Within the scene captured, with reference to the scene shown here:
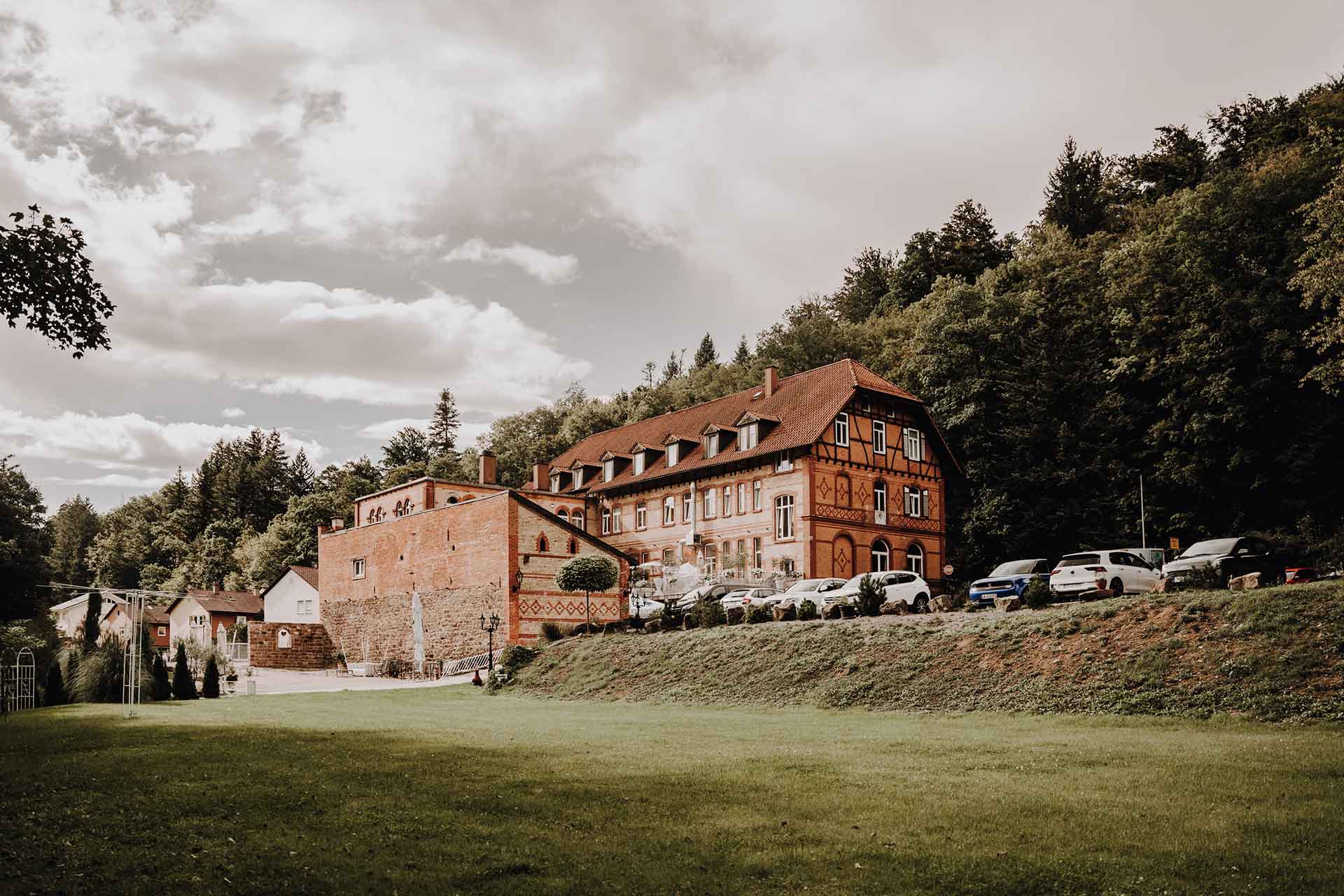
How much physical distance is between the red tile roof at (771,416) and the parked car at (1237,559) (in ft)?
54.2

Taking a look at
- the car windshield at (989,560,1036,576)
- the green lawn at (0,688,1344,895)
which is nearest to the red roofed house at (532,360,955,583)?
the car windshield at (989,560,1036,576)

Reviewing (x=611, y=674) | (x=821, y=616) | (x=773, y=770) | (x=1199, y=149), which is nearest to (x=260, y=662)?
(x=611, y=674)

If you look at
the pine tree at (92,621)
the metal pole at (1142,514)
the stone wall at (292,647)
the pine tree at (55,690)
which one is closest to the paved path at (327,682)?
the pine tree at (92,621)

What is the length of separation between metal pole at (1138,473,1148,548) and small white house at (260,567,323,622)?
133 feet

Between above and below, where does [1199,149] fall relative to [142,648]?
above

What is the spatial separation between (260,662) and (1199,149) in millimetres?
53696

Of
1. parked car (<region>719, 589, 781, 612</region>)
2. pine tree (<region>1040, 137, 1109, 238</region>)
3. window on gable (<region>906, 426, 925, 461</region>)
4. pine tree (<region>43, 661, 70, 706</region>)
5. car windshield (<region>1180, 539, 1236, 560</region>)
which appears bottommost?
pine tree (<region>43, 661, 70, 706</region>)

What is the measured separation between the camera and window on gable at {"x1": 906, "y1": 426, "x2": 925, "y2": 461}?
47.8 metres

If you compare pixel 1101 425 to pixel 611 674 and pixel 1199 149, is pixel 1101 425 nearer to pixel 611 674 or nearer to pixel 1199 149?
pixel 1199 149

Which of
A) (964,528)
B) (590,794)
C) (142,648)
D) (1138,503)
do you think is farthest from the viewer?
(964,528)

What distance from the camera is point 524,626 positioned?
130ft

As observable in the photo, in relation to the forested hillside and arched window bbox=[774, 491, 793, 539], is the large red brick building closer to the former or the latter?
arched window bbox=[774, 491, 793, 539]

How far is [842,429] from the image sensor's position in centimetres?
4491

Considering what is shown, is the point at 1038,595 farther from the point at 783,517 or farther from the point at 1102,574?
the point at 783,517
